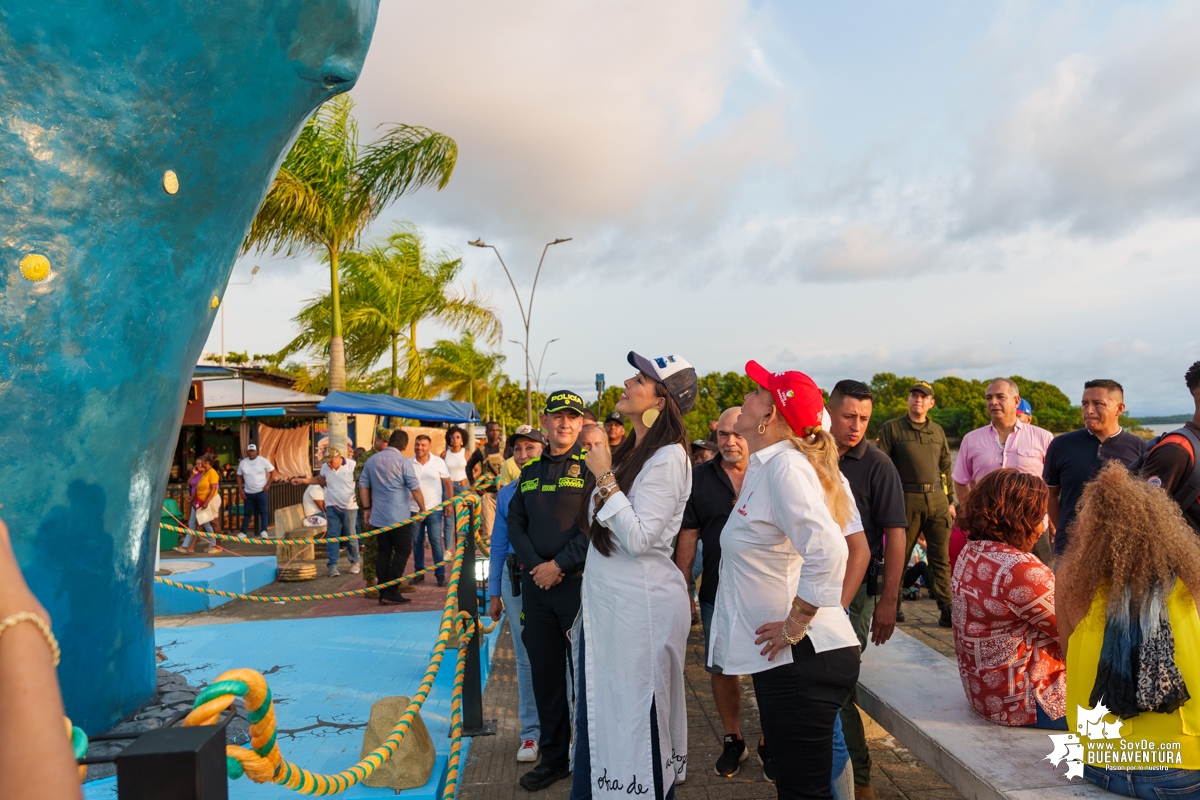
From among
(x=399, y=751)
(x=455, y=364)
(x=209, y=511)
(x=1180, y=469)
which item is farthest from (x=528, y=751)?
(x=455, y=364)

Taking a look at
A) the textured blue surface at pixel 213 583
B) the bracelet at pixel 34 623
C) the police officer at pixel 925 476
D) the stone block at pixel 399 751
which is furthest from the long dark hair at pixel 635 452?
the textured blue surface at pixel 213 583

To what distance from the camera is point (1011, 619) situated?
3.19m

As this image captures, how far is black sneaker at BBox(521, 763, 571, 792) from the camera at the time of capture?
4.08m

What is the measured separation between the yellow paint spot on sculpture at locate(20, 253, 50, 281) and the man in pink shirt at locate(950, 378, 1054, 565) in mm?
6319

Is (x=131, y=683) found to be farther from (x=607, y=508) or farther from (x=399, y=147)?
(x=399, y=147)

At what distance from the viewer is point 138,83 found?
3.23 metres

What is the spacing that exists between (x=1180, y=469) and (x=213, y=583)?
8.96m

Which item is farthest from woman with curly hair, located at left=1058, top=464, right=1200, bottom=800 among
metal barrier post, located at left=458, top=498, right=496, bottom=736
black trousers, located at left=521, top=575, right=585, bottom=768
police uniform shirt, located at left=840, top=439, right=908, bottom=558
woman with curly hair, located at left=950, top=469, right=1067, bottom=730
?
metal barrier post, located at left=458, top=498, right=496, bottom=736

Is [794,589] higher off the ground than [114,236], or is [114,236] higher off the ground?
[114,236]

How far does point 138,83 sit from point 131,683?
2.81m

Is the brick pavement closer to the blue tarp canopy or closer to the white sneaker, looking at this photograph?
the white sneaker

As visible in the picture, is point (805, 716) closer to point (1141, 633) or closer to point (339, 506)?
point (1141, 633)

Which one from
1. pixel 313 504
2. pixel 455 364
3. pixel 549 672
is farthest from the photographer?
pixel 455 364

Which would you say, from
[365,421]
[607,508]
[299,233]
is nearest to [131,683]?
[607,508]
